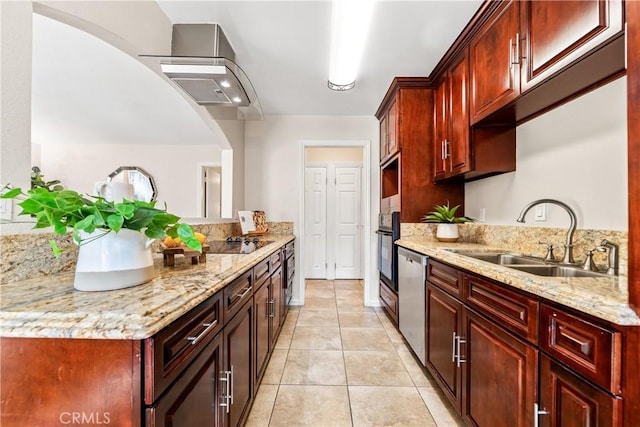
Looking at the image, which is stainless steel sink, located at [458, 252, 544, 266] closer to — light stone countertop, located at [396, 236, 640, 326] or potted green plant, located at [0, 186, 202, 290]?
light stone countertop, located at [396, 236, 640, 326]

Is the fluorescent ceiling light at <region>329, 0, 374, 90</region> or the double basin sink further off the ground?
the fluorescent ceiling light at <region>329, 0, 374, 90</region>

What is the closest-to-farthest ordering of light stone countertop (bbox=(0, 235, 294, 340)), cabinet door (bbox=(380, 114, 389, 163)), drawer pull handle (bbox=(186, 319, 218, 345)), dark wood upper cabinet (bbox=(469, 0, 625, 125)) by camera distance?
1. light stone countertop (bbox=(0, 235, 294, 340))
2. drawer pull handle (bbox=(186, 319, 218, 345))
3. dark wood upper cabinet (bbox=(469, 0, 625, 125))
4. cabinet door (bbox=(380, 114, 389, 163))

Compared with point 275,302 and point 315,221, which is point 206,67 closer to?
point 275,302

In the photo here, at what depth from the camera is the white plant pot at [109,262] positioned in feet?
2.47

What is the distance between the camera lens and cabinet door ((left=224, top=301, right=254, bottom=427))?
114 centimetres

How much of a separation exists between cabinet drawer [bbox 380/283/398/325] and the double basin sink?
110cm

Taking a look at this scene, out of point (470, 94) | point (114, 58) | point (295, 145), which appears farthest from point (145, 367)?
point (295, 145)

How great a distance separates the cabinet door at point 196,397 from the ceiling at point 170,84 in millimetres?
1162

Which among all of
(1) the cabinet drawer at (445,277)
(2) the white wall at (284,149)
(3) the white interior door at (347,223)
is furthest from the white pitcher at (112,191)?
(3) the white interior door at (347,223)

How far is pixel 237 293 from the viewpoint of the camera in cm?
124

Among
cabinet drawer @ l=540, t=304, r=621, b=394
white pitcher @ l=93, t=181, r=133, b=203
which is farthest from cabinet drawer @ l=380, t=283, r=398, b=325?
white pitcher @ l=93, t=181, r=133, b=203

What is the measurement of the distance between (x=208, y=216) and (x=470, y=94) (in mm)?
2422

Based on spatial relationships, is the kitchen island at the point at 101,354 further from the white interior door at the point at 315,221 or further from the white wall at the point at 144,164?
the white interior door at the point at 315,221

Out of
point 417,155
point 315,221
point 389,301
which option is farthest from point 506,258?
point 315,221
